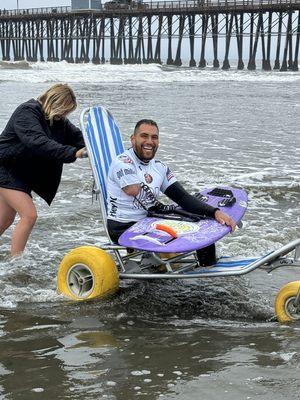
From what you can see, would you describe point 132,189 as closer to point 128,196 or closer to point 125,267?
point 128,196

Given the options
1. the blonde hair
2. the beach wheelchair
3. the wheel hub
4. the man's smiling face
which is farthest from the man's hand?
the blonde hair

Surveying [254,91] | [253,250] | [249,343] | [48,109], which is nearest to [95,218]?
[253,250]

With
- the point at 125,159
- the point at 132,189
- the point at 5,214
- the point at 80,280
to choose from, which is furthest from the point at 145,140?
the point at 5,214

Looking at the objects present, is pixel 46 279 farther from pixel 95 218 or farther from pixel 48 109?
pixel 95 218

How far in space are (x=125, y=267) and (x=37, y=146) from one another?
1.00 meters

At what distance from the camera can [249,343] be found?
11.0 feet

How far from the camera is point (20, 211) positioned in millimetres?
4762

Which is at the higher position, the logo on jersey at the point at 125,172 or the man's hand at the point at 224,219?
the logo on jersey at the point at 125,172

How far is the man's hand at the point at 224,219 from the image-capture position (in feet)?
13.5

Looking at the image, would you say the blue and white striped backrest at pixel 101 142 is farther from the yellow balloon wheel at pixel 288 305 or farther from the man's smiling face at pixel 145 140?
the yellow balloon wheel at pixel 288 305

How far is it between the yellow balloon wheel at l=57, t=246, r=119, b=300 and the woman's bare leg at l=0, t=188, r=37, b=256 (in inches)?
24.9

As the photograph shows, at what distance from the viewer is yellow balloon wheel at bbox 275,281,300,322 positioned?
3.74 m

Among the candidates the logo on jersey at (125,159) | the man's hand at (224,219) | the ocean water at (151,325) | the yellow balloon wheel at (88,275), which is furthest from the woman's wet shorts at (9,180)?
the man's hand at (224,219)

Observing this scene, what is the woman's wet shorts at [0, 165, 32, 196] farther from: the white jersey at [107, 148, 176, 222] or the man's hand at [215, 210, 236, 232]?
the man's hand at [215, 210, 236, 232]
